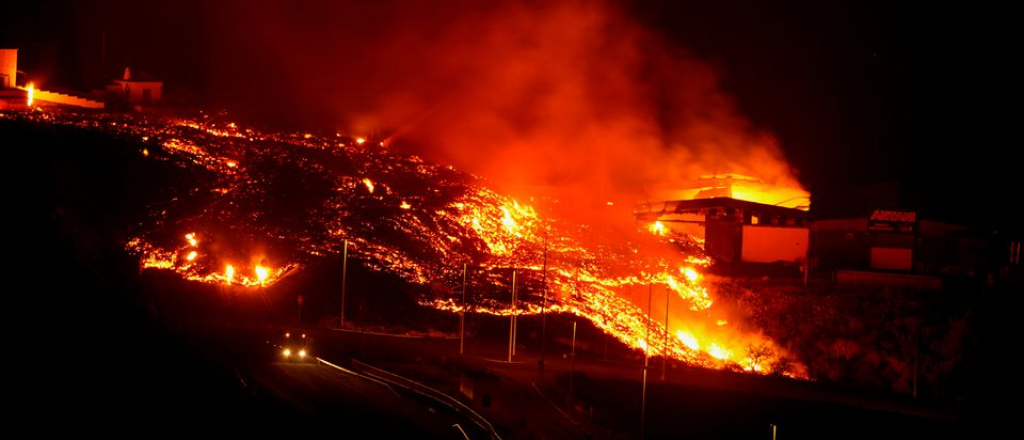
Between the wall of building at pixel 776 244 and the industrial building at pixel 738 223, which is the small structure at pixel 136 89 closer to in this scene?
the industrial building at pixel 738 223

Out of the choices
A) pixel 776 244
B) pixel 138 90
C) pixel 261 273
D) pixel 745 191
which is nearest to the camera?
pixel 261 273

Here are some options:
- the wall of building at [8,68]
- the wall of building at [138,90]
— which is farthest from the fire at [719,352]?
the wall of building at [8,68]

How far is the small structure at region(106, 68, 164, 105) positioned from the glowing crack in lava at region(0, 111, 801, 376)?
3.83 metres

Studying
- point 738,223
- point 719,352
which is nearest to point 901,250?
point 738,223

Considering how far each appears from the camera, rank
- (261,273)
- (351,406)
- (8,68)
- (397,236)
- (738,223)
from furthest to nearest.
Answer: (8,68)
(738,223)
(397,236)
(261,273)
(351,406)

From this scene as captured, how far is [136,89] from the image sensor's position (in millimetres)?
36594

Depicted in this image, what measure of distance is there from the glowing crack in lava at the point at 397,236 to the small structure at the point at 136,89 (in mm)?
3828

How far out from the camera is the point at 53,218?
20.4 meters

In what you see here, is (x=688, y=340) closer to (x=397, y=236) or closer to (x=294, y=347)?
(x=397, y=236)

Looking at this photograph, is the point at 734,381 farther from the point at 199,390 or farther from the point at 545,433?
the point at 199,390

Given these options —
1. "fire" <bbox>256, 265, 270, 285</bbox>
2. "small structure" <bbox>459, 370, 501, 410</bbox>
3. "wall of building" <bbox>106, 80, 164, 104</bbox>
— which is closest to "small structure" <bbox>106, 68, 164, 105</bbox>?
"wall of building" <bbox>106, 80, 164, 104</bbox>

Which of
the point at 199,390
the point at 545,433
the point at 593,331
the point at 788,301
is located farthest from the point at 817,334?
the point at 199,390

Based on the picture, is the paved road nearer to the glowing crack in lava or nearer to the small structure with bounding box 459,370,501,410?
the small structure with bounding box 459,370,501,410

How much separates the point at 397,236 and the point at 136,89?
17.5 metres
